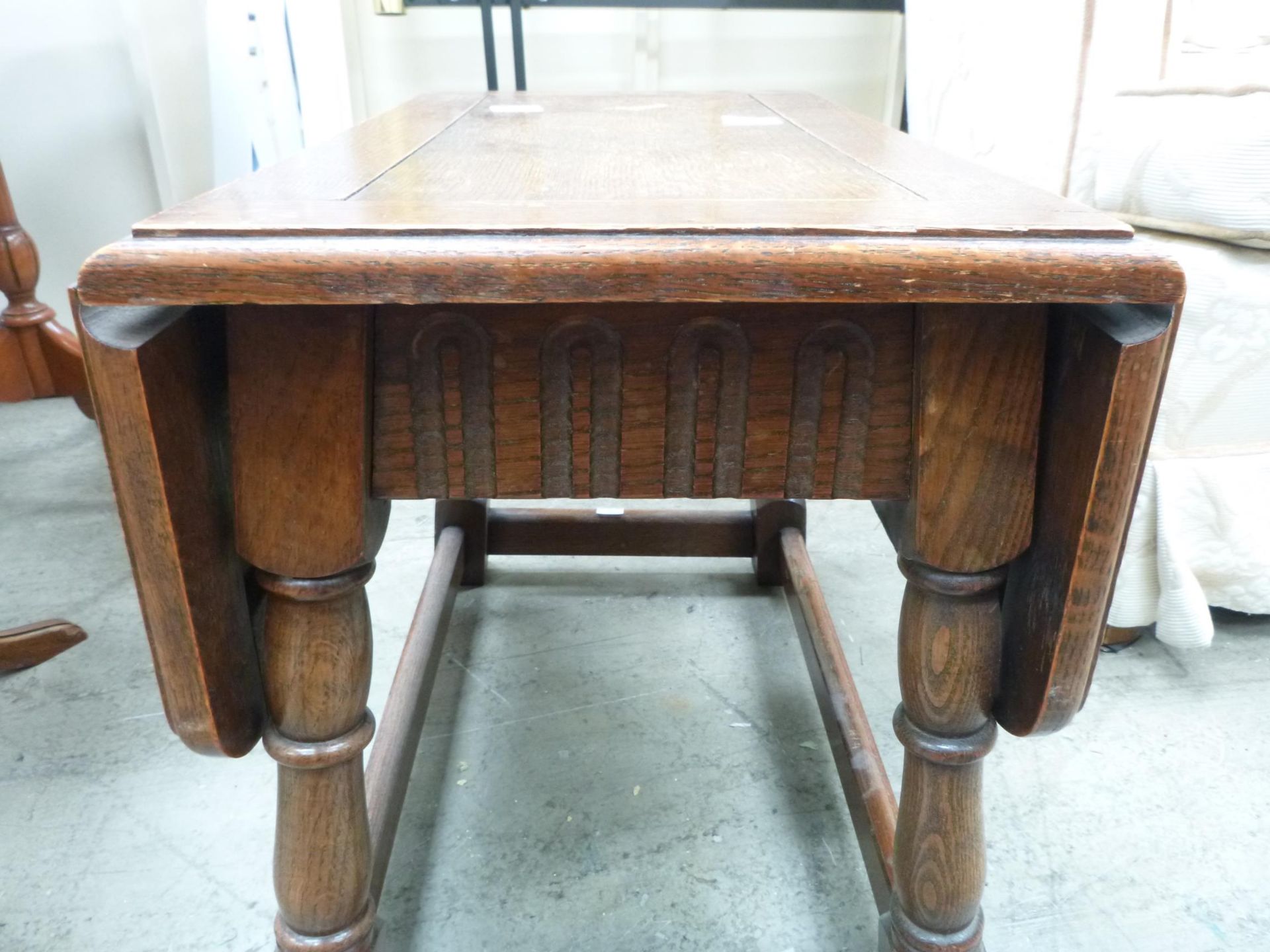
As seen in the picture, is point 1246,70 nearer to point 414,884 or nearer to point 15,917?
point 414,884

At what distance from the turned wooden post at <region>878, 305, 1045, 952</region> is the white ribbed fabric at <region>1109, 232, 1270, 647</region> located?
603mm

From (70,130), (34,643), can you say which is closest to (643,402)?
(34,643)

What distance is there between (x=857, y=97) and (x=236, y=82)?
1.50 meters

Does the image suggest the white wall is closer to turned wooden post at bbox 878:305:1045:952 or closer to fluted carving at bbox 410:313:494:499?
fluted carving at bbox 410:313:494:499

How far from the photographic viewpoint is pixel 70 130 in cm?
227

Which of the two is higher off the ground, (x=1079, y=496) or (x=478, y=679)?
(x=1079, y=496)

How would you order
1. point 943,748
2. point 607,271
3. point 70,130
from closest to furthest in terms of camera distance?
point 607,271 → point 943,748 → point 70,130

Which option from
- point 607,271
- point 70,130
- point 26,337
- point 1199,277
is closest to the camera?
point 607,271

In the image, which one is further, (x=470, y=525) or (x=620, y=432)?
(x=470, y=525)

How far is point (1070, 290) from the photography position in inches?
16.6

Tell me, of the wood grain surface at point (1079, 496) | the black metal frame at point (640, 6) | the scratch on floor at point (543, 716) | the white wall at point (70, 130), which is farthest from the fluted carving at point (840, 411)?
the white wall at point (70, 130)

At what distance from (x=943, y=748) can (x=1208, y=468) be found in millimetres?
788

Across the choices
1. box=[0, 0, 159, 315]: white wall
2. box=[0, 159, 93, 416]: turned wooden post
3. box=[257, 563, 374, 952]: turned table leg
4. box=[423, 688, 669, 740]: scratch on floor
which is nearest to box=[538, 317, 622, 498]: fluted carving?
box=[257, 563, 374, 952]: turned table leg

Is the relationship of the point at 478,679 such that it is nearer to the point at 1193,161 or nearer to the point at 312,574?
the point at 312,574
